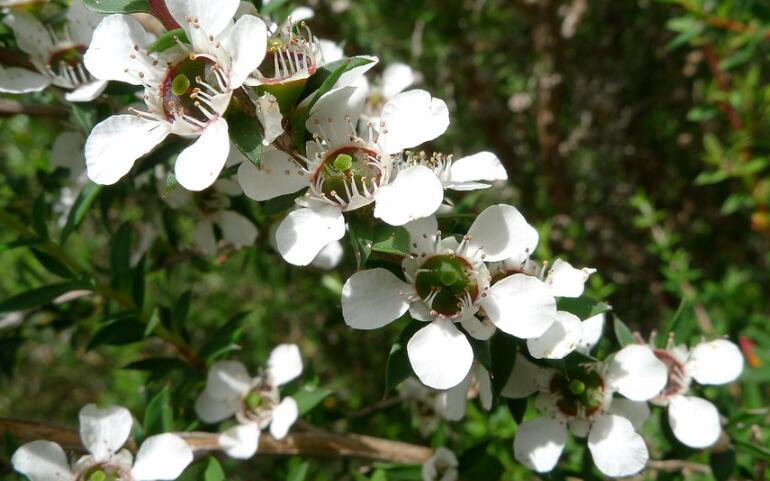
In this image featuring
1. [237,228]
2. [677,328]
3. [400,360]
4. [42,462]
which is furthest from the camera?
[237,228]

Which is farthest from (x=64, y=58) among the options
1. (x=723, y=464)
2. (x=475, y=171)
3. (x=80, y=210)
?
(x=723, y=464)

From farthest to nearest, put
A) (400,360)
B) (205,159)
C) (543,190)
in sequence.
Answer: (543,190) → (400,360) → (205,159)

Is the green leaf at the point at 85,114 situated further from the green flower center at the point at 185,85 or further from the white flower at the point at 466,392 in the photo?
the white flower at the point at 466,392

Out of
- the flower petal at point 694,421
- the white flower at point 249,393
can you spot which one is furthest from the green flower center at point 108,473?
the flower petal at point 694,421

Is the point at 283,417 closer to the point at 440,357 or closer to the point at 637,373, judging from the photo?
the point at 440,357

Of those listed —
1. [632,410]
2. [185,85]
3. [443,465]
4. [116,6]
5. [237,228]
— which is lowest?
[443,465]

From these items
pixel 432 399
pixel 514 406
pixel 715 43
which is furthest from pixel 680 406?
pixel 715 43
